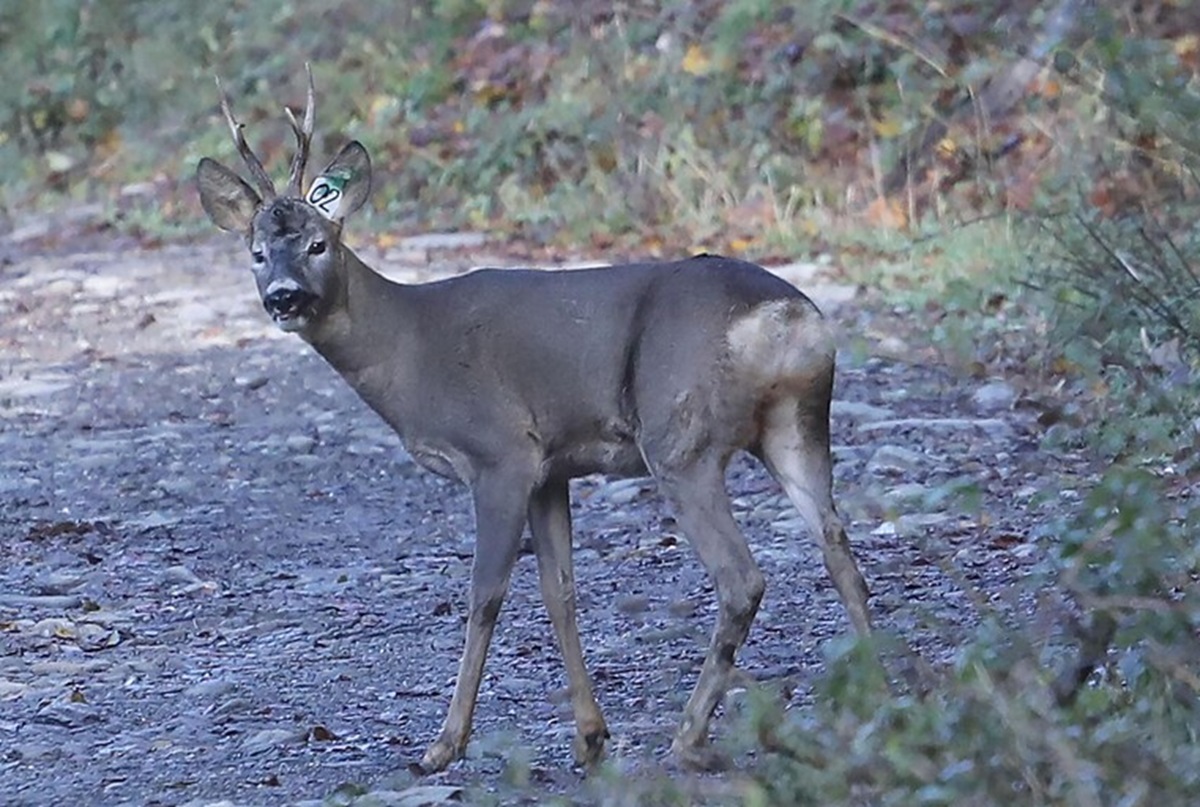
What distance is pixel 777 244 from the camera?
47.0 feet

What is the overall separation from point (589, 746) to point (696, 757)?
0.39 m

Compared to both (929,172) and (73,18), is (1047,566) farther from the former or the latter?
(73,18)

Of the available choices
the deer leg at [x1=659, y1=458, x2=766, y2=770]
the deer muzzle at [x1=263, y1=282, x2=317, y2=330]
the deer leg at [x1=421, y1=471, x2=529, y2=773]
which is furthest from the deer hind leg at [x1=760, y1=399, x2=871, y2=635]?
the deer muzzle at [x1=263, y1=282, x2=317, y2=330]

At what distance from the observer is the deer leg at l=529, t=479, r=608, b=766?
5.62 meters

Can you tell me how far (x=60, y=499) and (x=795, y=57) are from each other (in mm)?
8618

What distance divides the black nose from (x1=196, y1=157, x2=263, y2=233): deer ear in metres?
0.29

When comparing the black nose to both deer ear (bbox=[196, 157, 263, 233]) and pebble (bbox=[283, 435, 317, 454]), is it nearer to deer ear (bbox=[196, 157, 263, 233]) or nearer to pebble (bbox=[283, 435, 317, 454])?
deer ear (bbox=[196, 157, 263, 233])

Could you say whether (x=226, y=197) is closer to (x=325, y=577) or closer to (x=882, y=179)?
(x=325, y=577)

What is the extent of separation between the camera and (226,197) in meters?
6.61

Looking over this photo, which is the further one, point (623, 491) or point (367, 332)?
point (623, 491)

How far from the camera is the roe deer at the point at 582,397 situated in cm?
573

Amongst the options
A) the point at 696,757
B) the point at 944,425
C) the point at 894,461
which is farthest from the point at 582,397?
the point at 944,425

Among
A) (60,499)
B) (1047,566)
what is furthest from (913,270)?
(1047,566)

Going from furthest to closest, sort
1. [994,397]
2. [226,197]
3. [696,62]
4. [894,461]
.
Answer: [696,62] < [994,397] < [894,461] < [226,197]
